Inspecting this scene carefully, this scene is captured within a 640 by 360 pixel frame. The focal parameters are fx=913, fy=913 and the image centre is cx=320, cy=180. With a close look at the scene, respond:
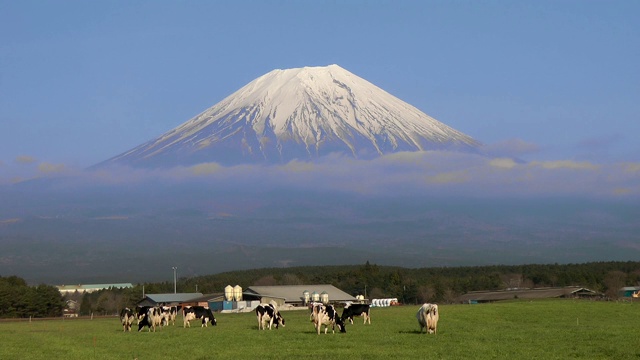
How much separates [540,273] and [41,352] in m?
126

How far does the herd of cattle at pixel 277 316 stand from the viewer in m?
29.8

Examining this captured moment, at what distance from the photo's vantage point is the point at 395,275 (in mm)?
131500

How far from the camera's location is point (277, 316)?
36.6 m

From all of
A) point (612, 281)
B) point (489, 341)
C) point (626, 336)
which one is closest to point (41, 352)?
point (489, 341)

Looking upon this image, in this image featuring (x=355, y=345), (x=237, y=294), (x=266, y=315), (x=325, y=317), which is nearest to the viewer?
(x=355, y=345)

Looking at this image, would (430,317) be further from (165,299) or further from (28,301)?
(165,299)

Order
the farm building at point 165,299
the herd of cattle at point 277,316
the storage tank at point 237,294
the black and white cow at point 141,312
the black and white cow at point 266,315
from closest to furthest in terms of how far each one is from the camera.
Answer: the herd of cattle at point 277,316, the black and white cow at point 266,315, the black and white cow at point 141,312, the storage tank at point 237,294, the farm building at point 165,299

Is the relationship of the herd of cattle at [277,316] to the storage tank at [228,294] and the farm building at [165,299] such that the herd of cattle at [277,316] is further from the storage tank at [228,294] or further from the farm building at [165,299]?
the farm building at [165,299]

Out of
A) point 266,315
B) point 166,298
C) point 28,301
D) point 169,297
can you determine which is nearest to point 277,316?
point 266,315

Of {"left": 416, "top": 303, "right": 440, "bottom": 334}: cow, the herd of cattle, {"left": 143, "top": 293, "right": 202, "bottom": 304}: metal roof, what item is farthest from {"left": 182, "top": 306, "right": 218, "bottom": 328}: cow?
{"left": 143, "top": 293, "right": 202, "bottom": 304}: metal roof

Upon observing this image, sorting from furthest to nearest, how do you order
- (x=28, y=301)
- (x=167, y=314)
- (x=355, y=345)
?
(x=28, y=301) < (x=167, y=314) < (x=355, y=345)

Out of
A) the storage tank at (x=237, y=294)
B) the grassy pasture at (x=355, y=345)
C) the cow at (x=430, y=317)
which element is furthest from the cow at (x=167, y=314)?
the storage tank at (x=237, y=294)

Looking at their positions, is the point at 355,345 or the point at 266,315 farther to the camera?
the point at 266,315

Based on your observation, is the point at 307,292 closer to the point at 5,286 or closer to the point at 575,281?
the point at 5,286
